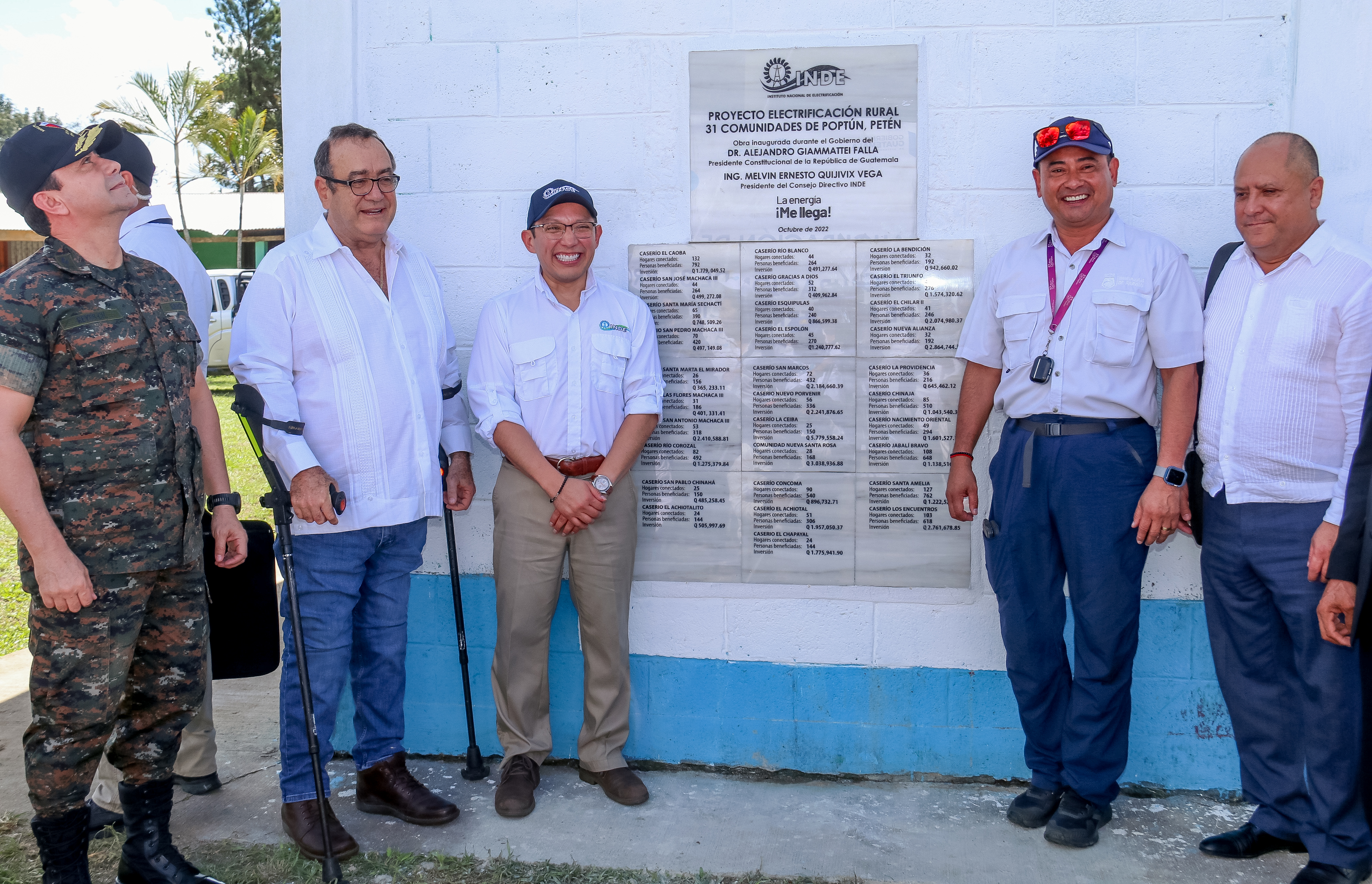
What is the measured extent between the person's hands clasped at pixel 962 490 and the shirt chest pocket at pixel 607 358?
3.74 feet

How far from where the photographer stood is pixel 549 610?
345 cm

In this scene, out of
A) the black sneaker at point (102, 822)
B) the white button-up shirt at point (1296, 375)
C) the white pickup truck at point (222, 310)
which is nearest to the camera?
the white button-up shirt at point (1296, 375)

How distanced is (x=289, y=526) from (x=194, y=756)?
3.50ft

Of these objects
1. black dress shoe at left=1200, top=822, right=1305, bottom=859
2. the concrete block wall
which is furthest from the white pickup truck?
black dress shoe at left=1200, top=822, right=1305, bottom=859

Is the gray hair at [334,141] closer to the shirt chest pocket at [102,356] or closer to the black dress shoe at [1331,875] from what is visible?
the shirt chest pocket at [102,356]

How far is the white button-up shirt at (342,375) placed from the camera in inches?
119

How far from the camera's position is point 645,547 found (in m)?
3.66

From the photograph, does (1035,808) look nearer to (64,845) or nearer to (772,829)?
(772,829)

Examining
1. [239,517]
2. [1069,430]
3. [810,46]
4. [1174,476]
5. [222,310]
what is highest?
[810,46]

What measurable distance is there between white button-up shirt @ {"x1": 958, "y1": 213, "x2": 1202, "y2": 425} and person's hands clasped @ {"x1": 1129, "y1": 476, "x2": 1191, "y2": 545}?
0.76 ft

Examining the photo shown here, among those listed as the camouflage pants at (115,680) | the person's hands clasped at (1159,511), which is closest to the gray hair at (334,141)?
the camouflage pants at (115,680)

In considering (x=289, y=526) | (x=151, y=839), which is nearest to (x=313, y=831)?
(x=151, y=839)

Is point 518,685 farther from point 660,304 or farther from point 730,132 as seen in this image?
point 730,132

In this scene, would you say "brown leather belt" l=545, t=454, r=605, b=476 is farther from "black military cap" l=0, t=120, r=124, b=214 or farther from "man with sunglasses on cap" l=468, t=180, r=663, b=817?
"black military cap" l=0, t=120, r=124, b=214
